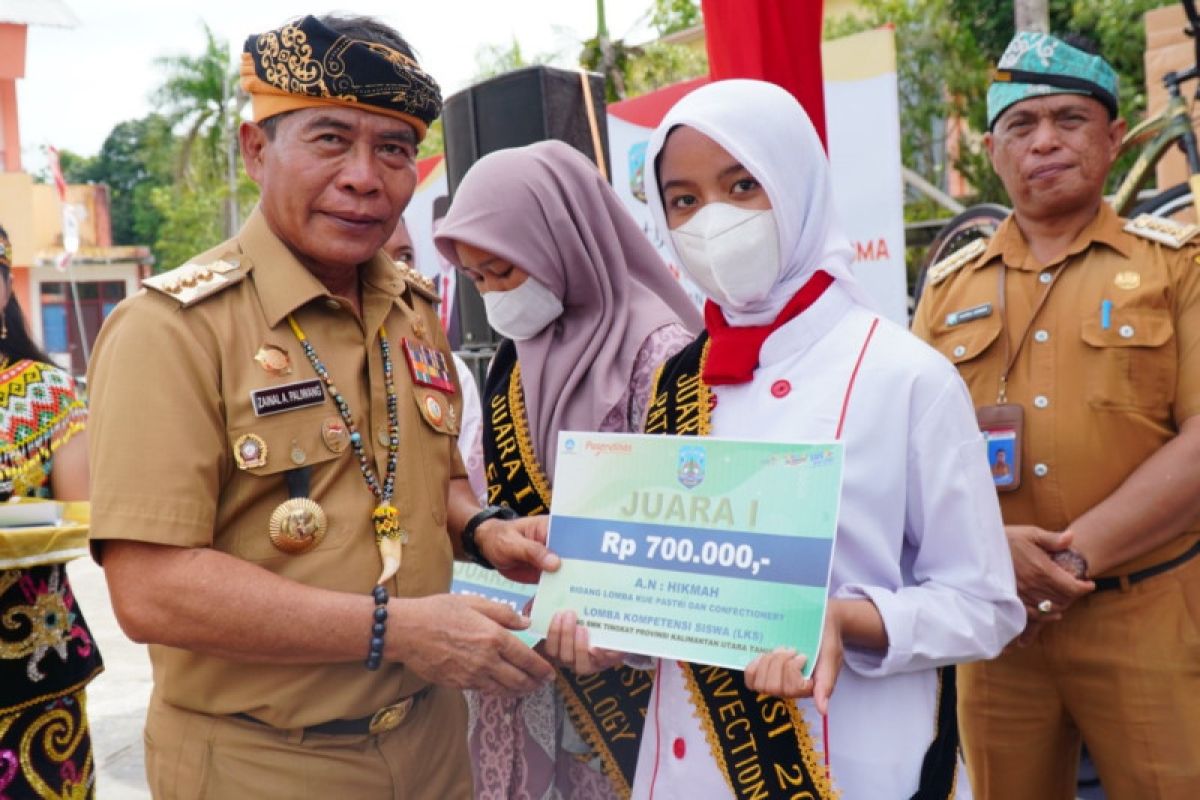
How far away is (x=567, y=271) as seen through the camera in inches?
112

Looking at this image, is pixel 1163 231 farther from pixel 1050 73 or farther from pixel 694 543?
pixel 694 543

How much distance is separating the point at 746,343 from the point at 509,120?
208cm

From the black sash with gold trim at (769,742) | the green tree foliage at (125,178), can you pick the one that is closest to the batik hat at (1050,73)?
the black sash with gold trim at (769,742)

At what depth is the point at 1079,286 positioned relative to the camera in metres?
2.86

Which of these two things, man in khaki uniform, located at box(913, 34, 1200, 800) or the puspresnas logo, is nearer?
the puspresnas logo

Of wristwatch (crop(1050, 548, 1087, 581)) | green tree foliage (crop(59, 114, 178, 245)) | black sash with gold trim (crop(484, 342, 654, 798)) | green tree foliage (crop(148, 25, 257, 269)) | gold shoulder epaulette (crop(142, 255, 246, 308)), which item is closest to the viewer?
gold shoulder epaulette (crop(142, 255, 246, 308))

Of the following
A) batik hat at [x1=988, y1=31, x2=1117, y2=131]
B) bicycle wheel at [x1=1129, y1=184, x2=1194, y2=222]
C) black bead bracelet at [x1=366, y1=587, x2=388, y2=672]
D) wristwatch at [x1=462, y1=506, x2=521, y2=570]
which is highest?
batik hat at [x1=988, y1=31, x2=1117, y2=131]

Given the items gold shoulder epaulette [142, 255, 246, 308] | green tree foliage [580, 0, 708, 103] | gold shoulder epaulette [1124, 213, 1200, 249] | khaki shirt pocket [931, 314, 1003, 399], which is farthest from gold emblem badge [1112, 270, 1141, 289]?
green tree foliage [580, 0, 708, 103]

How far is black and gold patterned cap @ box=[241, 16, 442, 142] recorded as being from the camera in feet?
6.21

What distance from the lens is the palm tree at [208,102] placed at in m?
26.4

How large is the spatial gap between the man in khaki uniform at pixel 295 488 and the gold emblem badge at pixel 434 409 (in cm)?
2

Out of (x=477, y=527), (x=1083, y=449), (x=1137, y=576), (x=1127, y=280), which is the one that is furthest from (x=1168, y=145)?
(x=477, y=527)

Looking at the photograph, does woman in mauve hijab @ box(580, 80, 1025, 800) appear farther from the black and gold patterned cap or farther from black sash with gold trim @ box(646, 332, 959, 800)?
the black and gold patterned cap

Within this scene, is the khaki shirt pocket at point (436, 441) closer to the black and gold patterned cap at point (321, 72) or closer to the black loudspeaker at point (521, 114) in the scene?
the black and gold patterned cap at point (321, 72)
